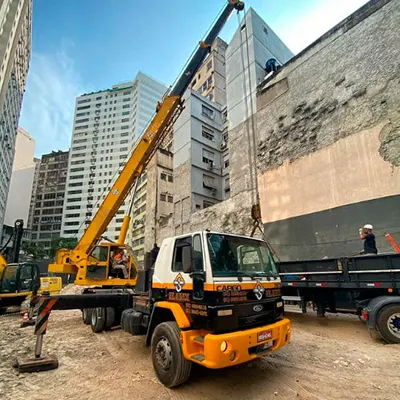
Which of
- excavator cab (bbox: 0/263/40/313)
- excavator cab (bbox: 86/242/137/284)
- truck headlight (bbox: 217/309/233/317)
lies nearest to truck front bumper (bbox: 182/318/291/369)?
truck headlight (bbox: 217/309/233/317)

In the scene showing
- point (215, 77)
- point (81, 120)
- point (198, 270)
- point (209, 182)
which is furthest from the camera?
point (81, 120)

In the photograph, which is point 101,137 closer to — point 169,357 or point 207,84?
point 207,84

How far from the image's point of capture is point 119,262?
875cm

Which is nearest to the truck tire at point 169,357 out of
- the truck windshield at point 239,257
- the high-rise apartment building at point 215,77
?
the truck windshield at point 239,257

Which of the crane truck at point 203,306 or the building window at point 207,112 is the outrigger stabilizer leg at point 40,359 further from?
the building window at point 207,112

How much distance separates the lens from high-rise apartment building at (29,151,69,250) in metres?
77.2

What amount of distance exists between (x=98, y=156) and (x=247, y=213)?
8357cm

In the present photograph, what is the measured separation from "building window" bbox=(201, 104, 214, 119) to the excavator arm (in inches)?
848

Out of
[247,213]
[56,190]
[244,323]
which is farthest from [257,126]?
[56,190]

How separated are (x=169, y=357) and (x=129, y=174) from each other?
6.76m

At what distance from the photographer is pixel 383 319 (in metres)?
5.25

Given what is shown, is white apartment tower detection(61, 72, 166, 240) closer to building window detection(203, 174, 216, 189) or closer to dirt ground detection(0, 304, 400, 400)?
building window detection(203, 174, 216, 189)

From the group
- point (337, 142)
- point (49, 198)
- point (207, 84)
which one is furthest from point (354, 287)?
point (49, 198)

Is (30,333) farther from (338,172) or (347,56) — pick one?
(347,56)
